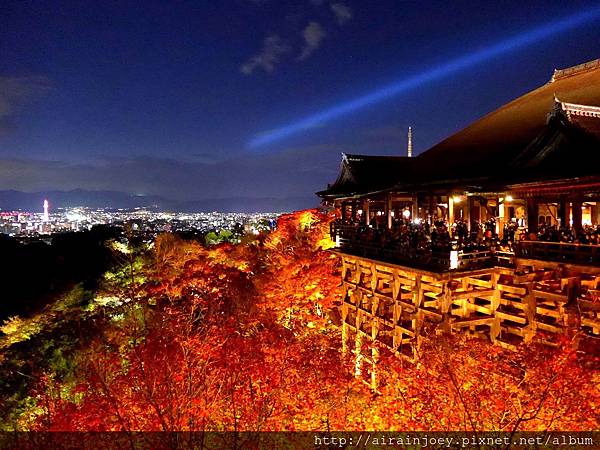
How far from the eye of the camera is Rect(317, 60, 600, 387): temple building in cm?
1216

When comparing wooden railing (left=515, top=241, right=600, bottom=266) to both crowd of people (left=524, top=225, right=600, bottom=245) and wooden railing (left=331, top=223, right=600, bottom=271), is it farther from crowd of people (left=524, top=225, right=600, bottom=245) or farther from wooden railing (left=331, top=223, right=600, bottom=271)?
crowd of people (left=524, top=225, right=600, bottom=245)

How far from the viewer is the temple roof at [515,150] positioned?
12.3 metres

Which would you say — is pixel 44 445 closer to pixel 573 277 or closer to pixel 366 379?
pixel 366 379

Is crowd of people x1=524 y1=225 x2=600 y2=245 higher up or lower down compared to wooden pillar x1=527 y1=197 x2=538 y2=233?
lower down

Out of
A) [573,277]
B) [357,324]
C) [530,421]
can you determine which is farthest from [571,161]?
[357,324]

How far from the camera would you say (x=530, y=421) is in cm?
1176

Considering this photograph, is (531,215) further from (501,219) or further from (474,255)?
(501,219)

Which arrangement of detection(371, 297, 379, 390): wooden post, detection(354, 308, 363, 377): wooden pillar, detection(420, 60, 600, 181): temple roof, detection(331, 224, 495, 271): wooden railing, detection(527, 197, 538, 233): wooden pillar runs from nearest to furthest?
detection(331, 224, 495, 271): wooden railing
detection(527, 197, 538, 233): wooden pillar
detection(420, 60, 600, 181): temple roof
detection(371, 297, 379, 390): wooden post
detection(354, 308, 363, 377): wooden pillar

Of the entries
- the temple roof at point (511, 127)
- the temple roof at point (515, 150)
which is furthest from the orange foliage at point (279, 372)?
the temple roof at point (511, 127)

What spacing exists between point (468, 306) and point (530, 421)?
4186mm

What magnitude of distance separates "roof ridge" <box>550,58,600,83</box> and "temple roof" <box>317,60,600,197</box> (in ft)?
0.16

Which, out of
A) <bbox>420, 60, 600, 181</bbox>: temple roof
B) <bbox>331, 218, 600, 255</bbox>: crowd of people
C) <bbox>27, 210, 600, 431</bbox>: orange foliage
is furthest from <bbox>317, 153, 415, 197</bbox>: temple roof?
<bbox>27, 210, 600, 431</bbox>: orange foliage

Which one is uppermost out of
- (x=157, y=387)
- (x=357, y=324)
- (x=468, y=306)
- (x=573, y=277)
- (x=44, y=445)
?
(x=573, y=277)

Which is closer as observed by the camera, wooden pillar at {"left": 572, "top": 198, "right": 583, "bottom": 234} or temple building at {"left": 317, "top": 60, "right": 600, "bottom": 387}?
temple building at {"left": 317, "top": 60, "right": 600, "bottom": 387}
